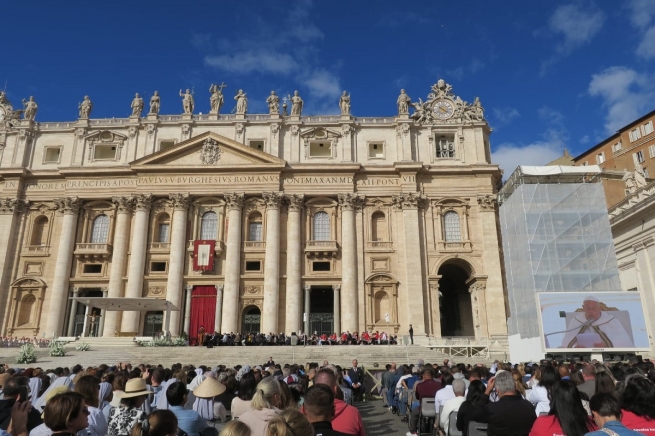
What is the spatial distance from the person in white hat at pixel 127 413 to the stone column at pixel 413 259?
3263 centimetres

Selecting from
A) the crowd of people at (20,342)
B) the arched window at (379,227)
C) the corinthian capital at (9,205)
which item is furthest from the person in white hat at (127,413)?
the corinthian capital at (9,205)

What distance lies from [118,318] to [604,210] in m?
35.1

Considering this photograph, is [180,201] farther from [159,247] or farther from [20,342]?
[20,342]

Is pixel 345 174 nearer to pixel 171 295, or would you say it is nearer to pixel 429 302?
pixel 429 302

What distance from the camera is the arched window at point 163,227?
41.7 m

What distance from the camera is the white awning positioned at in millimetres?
32906

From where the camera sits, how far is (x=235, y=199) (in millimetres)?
40938

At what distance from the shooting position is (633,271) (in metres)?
33.6

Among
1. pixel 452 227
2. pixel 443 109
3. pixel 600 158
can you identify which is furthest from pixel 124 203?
pixel 600 158

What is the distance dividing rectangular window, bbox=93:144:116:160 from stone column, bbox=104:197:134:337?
5188 mm

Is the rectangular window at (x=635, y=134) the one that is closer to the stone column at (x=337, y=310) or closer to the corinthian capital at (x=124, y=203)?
the stone column at (x=337, y=310)

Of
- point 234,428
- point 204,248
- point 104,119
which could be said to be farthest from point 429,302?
point 234,428

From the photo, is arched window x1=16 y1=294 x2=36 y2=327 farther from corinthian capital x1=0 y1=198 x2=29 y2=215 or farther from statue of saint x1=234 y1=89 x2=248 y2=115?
statue of saint x1=234 y1=89 x2=248 y2=115

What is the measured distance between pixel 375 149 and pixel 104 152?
79.5ft
